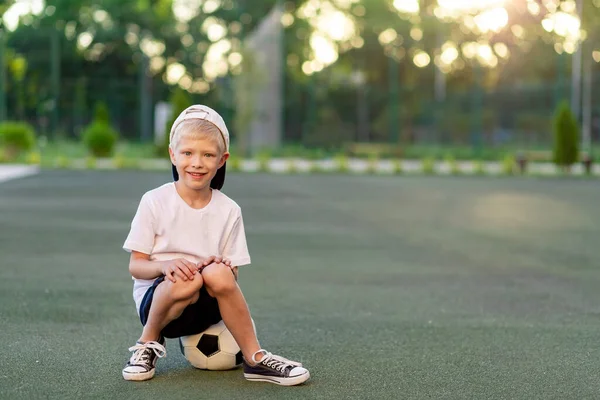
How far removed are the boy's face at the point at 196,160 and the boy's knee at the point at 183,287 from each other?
0.41 meters

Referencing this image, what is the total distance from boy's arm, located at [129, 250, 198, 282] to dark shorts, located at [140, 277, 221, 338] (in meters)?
0.07

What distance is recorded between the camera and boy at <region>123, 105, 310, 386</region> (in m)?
4.22

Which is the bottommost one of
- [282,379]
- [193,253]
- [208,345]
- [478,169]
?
[478,169]

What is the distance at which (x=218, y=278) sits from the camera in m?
4.16

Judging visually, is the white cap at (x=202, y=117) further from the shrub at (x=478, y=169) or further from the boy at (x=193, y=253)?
the shrub at (x=478, y=169)

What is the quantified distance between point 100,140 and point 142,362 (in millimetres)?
23719

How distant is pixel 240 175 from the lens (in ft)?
75.9

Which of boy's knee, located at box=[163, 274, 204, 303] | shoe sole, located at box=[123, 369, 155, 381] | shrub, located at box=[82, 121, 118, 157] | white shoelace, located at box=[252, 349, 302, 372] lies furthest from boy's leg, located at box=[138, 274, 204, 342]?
shrub, located at box=[82, 121, 118, 157]

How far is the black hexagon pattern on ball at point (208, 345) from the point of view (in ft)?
14.9

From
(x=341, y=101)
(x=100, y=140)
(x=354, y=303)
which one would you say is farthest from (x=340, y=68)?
(x=354, y=303)

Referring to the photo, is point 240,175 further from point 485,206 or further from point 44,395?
point 44,395

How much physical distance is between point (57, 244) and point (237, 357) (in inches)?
229

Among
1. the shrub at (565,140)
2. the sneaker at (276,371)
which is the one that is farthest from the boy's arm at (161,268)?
the shrub at (565,140)

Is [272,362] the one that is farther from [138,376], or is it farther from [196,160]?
[196,160]
